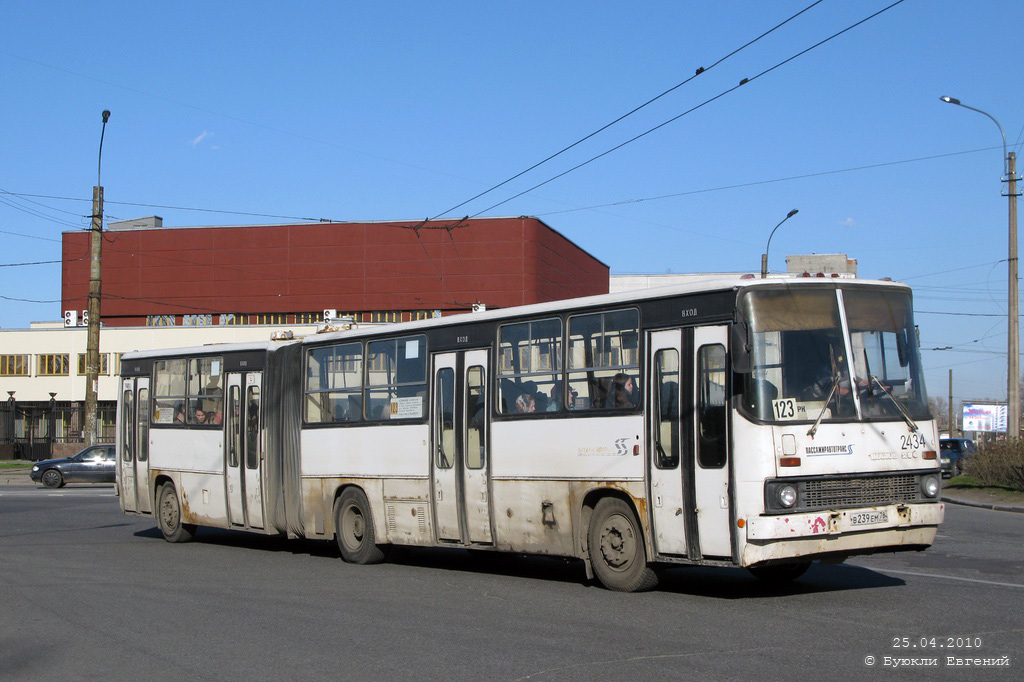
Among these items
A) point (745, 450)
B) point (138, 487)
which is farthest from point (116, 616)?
point (138, 487)

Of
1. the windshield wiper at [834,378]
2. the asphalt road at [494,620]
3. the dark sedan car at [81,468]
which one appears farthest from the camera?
the dark sedan car at [81,468]

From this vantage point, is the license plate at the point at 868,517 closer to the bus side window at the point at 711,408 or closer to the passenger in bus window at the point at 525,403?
the bus side window at the point at 711,408

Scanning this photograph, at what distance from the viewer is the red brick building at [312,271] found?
7294 cm

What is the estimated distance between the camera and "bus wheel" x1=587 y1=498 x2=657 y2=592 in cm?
1070

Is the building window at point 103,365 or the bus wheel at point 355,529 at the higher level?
the building window at point 103,365

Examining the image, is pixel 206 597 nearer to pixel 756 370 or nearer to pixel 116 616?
pixel 116 616

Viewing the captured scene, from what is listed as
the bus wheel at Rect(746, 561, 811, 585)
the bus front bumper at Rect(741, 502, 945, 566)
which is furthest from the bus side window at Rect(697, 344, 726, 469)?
the bus wheel at Rect(746, 561, 811, 585)

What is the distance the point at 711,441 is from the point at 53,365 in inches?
2588

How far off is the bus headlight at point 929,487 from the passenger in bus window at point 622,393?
8.93 ft

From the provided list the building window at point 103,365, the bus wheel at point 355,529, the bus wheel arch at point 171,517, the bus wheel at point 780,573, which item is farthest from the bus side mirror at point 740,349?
Result: the building window at point 103,365

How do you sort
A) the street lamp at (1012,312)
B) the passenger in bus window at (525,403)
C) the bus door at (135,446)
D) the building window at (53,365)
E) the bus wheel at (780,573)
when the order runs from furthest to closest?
1. the building window at (53,365)
2. the street lamp at (1012,312)
3. the bus door at (135,446)
4. the passenger in bus window at (525,403)
5. the bus wheel at (780,573)

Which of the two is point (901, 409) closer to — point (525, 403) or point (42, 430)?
point (525, 403)

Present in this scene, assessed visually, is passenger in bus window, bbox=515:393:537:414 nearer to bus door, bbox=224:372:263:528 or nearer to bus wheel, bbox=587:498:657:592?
bus wheel, bbox=587:498:657:592

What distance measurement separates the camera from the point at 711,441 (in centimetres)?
988
